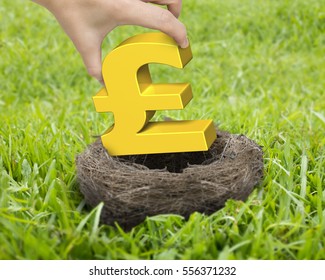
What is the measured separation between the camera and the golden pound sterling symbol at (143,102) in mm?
2393

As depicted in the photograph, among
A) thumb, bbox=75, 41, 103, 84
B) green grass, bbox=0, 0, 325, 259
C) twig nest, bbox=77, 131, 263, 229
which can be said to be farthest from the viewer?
thumb, bbox=75, 41, 103, 84

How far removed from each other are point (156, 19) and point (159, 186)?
0.66 m

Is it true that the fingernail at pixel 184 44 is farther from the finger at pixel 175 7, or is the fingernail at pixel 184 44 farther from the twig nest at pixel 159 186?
the twig nest at pixel 159 186

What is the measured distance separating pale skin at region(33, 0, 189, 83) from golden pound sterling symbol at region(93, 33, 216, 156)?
0.25 feet

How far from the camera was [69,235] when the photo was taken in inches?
77.2

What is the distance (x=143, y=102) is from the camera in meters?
2.45

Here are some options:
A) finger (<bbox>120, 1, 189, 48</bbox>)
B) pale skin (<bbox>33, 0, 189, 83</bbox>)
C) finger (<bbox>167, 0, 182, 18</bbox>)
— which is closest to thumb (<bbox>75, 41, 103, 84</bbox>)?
pale skin (<bbox>33, 0, 189, 83</bbox>)

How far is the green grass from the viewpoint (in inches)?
79.7

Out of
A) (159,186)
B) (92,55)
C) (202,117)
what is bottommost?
(202,117)

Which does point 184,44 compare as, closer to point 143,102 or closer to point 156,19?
point 156,19

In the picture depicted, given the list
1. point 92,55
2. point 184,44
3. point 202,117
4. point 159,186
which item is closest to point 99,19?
point 92,55

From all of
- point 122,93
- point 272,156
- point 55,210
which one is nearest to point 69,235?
point 55,210

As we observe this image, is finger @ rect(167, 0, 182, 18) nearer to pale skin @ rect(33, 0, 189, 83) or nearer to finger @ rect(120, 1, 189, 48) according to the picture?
pale skin @ rect(33, 0, 189, 83)
